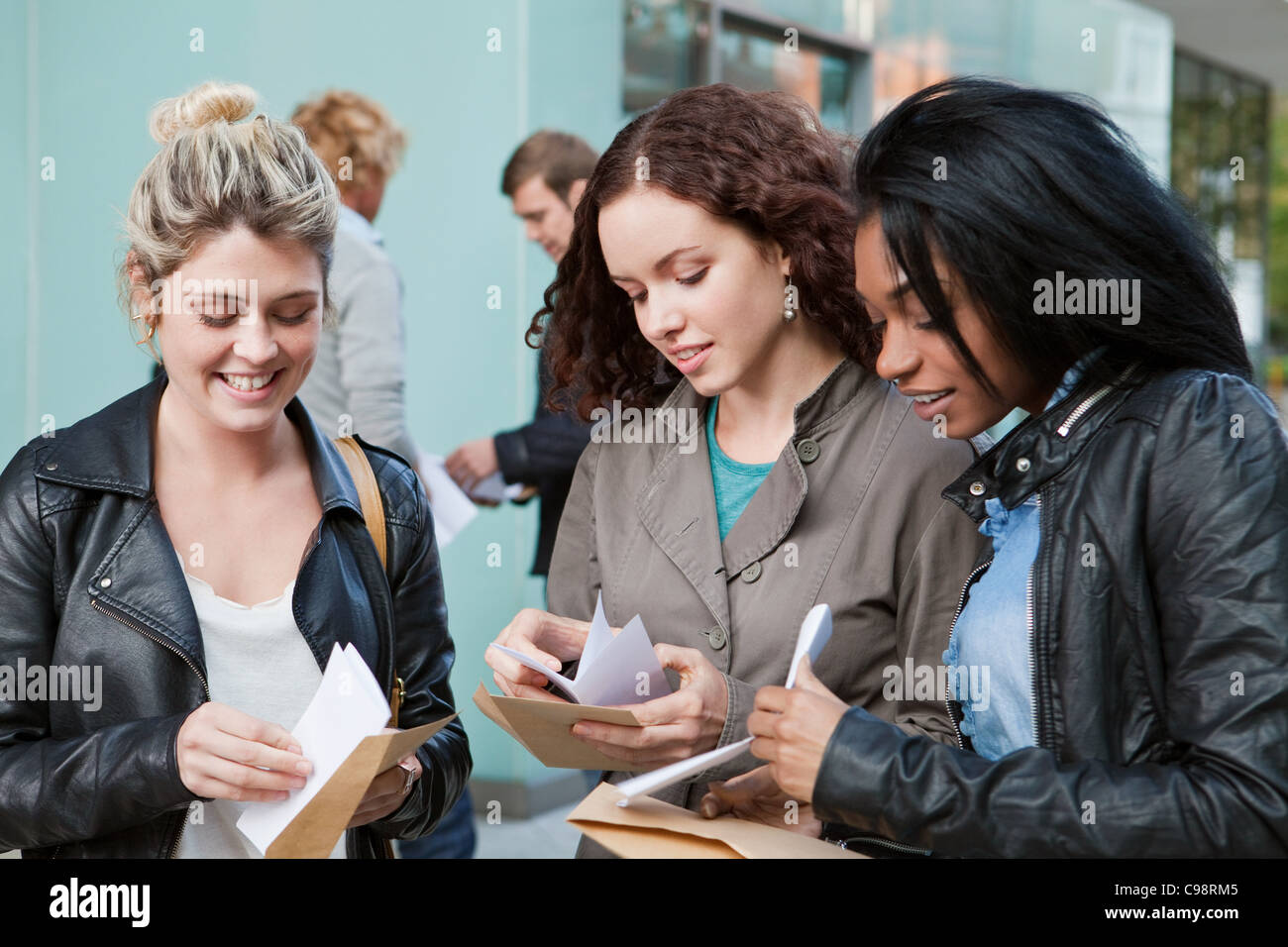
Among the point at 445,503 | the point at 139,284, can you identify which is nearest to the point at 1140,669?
the point at 139,284

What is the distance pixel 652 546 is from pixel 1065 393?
75 centimetres

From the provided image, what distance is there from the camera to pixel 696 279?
84.7 inches

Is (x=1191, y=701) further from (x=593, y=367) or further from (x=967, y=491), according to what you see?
(x=593, y=367)

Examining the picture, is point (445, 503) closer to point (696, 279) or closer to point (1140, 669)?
point (696, 279)

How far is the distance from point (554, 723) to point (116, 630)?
2.09 ft

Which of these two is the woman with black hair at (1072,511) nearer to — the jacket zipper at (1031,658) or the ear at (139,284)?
the jacket zipper at (1031,658)

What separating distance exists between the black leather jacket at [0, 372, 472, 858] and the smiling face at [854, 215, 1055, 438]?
0.88 m

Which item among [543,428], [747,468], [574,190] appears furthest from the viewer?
[574,190]

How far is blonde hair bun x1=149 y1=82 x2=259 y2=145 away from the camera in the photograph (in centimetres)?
200

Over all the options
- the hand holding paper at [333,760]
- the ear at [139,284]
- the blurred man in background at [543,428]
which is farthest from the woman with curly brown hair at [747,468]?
the blurred man in background at [543,428]

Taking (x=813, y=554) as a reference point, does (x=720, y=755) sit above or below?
below

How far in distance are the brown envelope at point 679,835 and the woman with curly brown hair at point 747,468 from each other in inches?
4.2

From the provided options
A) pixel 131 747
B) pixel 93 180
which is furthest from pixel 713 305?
pixel 93 180

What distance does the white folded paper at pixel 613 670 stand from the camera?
1.85m
